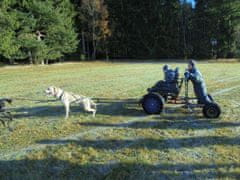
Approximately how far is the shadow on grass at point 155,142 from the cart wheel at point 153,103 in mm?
1401

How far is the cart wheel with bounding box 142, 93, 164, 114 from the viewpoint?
20.3 feet

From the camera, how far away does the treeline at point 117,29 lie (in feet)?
86.8

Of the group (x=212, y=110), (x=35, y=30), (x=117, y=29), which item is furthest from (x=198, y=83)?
(x=117, y=29)

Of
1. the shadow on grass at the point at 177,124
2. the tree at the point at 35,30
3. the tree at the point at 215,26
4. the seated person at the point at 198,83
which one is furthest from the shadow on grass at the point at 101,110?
the tree at the point at 215,26

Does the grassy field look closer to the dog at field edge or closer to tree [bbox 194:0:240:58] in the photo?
the dog at field edge

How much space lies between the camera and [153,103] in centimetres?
623

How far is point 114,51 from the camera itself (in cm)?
3609

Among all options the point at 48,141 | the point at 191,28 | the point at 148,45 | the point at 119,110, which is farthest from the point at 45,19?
the point at 48,141

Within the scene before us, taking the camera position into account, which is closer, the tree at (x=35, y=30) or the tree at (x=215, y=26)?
the tree at (x=35, y=30)

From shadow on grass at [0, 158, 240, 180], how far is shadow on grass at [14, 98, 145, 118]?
268 cm

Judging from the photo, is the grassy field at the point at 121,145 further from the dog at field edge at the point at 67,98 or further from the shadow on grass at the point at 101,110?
the dog at field edge at the point at 67,98

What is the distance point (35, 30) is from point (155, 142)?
25.8 metres

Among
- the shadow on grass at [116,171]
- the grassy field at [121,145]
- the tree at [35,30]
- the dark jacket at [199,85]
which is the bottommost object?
the shadow on grass at [116,171]

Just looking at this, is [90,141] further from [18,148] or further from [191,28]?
[191,28]
